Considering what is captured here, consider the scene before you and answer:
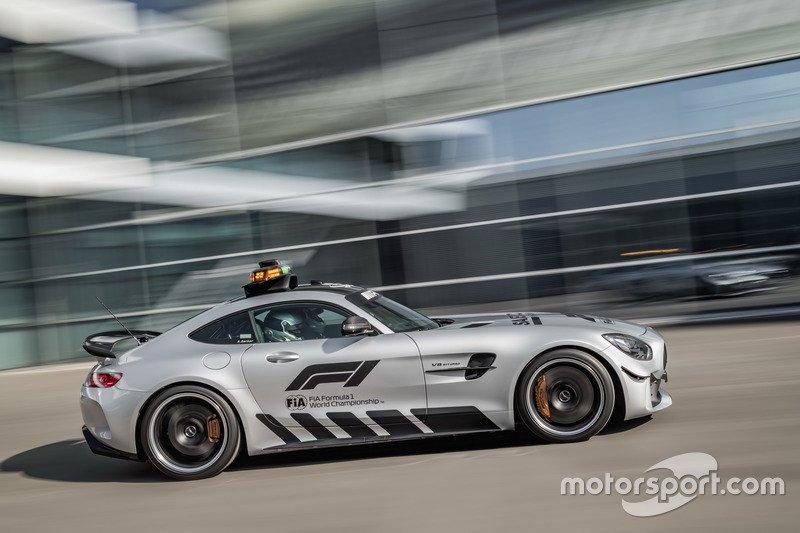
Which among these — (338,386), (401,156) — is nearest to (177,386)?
(338,386)

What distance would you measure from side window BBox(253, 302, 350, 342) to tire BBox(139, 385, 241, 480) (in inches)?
24.6

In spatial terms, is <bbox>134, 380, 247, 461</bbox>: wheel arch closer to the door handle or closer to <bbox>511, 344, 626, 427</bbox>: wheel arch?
the door handle

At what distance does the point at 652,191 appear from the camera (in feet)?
39.5

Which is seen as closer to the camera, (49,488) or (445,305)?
(49,488)

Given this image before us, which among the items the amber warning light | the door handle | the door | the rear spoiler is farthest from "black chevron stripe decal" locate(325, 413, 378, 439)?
the rear spoiler

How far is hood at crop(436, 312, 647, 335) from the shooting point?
5406mm

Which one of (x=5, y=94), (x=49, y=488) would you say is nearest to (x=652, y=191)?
(x=49, y=488)

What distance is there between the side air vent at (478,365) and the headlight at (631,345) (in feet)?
2.73

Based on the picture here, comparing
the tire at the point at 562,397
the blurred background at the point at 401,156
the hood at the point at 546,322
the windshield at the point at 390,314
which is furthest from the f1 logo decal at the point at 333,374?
the blurred background at the point at 401,156

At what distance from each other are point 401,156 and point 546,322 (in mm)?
8017

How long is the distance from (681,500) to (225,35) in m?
12.8

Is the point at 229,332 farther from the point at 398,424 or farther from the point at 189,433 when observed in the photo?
the point at 398,424

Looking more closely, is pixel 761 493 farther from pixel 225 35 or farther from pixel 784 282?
pixel 225 35

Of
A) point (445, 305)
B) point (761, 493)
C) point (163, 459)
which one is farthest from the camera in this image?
point (445, 305)
